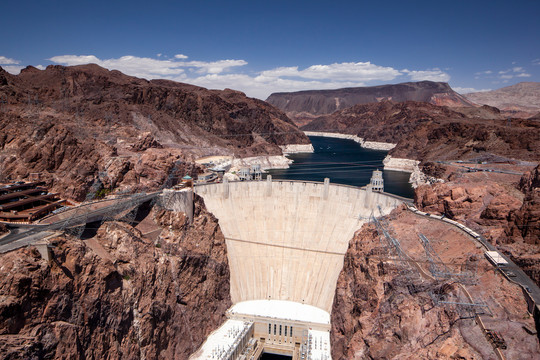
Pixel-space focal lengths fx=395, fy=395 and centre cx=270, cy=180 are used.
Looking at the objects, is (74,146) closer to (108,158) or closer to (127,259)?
(108,158)

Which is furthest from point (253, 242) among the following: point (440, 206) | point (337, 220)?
point (440, 206)

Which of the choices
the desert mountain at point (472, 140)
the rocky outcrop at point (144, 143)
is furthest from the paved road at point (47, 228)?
the desert mountain at point (472, 140)

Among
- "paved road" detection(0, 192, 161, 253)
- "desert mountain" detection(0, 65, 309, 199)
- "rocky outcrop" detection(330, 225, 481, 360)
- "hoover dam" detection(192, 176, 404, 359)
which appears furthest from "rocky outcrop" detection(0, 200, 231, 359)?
"rocky outcrop" detection(330, 225, 481, 360)

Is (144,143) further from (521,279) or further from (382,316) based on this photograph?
(521,279)

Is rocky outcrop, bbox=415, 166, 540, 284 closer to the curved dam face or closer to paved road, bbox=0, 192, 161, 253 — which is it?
the curved dam face

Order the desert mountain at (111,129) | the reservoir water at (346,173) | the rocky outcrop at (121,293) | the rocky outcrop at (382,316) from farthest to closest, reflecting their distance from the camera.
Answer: the reservoir water at (346,173) → the desert mountain at (111,129) → the rocky outcrop at (382,316) → the rocky outcrop at (121,293)

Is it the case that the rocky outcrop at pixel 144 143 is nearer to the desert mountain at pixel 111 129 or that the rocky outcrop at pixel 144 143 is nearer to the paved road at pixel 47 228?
the desert mountain at pixel 111 129

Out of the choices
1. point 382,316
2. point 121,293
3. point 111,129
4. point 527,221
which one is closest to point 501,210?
point 527,221
